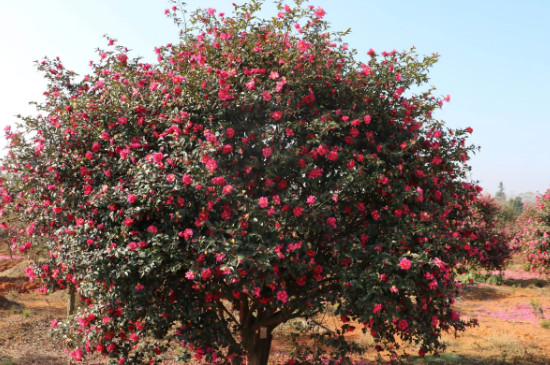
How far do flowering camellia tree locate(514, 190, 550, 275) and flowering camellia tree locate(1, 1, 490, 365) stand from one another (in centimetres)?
1139

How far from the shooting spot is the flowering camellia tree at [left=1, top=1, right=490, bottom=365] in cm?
456

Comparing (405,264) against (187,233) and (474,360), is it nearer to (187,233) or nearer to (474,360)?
(187,233)

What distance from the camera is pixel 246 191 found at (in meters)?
5.11

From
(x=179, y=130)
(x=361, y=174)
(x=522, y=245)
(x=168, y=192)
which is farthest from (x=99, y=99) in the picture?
(x=522, y=245)

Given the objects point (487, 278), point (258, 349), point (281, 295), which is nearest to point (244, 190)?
point (281, 295)

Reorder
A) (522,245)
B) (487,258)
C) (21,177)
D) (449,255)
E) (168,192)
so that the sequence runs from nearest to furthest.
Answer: (168,192) < (449,255) < (21,177) < (522,245) < (487,258)

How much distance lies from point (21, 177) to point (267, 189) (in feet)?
10.8

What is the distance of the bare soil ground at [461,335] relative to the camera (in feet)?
29.0

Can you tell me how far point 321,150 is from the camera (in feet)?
15.4

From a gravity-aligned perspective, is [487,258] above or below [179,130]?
below

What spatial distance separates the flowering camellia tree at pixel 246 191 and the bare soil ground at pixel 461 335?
148 inches

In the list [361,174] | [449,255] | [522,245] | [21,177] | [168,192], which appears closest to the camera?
[168,192]

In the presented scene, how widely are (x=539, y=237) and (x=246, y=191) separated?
13969 millimetres

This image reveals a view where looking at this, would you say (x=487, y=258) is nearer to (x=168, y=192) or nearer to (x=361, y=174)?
(x=361, y=174)
